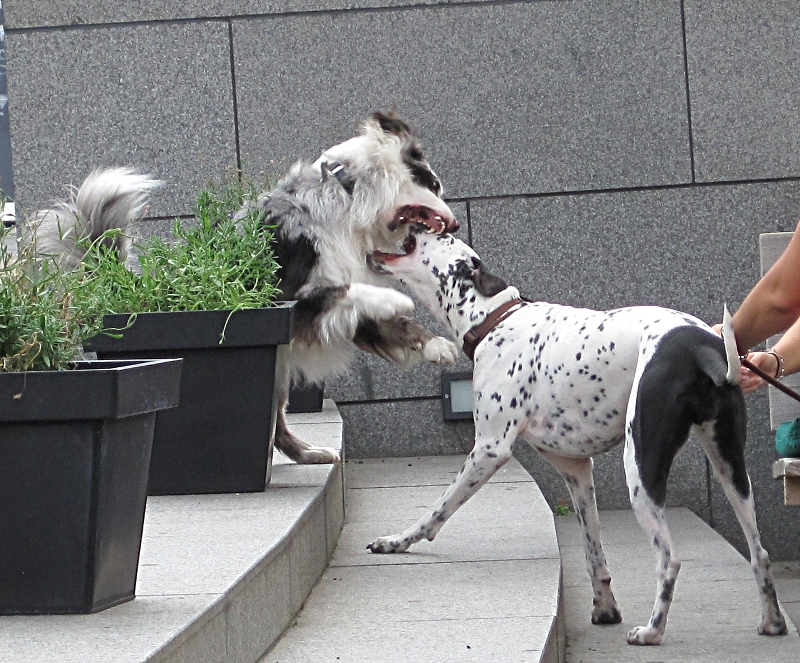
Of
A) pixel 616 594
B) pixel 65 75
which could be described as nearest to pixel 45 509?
pixel 616 594

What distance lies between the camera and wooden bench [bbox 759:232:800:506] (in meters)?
4.06

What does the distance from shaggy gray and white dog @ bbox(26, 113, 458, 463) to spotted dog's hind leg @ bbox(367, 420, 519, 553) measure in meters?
0.66

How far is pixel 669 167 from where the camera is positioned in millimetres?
6043

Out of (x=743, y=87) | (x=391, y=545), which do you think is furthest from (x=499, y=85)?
(x=391, y=545)

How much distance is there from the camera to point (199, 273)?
12.2ft

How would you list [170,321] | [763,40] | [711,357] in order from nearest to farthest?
[711,357] < [170,321] < [763,40]

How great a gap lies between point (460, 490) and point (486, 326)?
542 millimetres

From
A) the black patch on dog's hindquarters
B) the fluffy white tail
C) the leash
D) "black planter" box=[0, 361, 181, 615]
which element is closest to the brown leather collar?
the black patch on dog's hindquarters

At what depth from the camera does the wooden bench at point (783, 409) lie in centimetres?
406

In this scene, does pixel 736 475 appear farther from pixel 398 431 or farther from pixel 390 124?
pixel 398 431

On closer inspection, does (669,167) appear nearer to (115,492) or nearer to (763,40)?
(763,40)

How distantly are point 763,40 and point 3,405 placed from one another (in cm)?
509

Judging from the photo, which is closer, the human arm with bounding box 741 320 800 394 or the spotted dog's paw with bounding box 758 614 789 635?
the human arm with bounding box 741 320 800 394

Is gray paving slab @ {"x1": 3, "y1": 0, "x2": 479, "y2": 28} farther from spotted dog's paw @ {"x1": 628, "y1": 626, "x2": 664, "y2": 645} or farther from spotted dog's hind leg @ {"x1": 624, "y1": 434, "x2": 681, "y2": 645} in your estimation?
spotted dog's paw @ {"x1": 628, "y1": 626, "x2": 664, "y2": 645}
